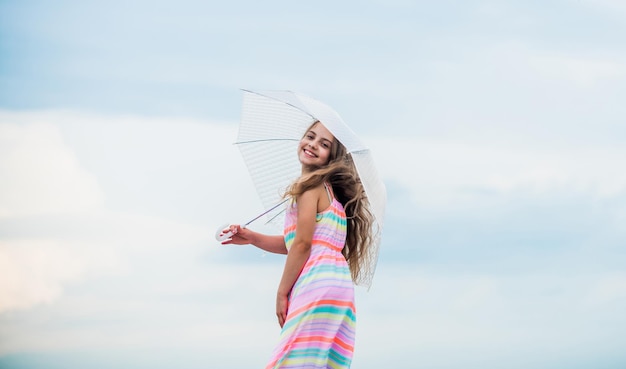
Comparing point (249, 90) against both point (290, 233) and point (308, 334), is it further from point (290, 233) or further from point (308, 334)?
point (308, 334)

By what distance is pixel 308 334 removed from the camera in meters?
6.02

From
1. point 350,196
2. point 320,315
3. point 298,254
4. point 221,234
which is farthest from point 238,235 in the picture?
point 320,315

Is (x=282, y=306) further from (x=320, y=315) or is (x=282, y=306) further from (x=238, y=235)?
(x=238, y=235)

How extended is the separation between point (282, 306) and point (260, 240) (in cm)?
70

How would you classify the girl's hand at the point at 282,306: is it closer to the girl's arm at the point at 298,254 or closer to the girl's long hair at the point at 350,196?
the girl's arm at the point at 298,254

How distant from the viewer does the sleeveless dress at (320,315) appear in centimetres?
600

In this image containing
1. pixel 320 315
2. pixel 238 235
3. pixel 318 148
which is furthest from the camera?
pixel 238 235

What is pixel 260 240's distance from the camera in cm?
665

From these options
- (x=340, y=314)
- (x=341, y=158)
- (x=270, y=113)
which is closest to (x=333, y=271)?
(x=340, y=314)

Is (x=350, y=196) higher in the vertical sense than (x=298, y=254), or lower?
higher

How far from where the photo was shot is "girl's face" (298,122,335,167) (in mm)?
6355

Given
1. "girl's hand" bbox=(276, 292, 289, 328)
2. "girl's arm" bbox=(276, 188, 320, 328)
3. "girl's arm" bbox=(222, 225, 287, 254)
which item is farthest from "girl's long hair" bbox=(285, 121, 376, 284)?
"girl's hand" bbox=(276, 292, 289, 328)

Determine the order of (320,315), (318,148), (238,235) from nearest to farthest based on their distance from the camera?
(320,315), (318,148), (238,235)

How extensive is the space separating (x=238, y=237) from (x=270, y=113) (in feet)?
2.87
